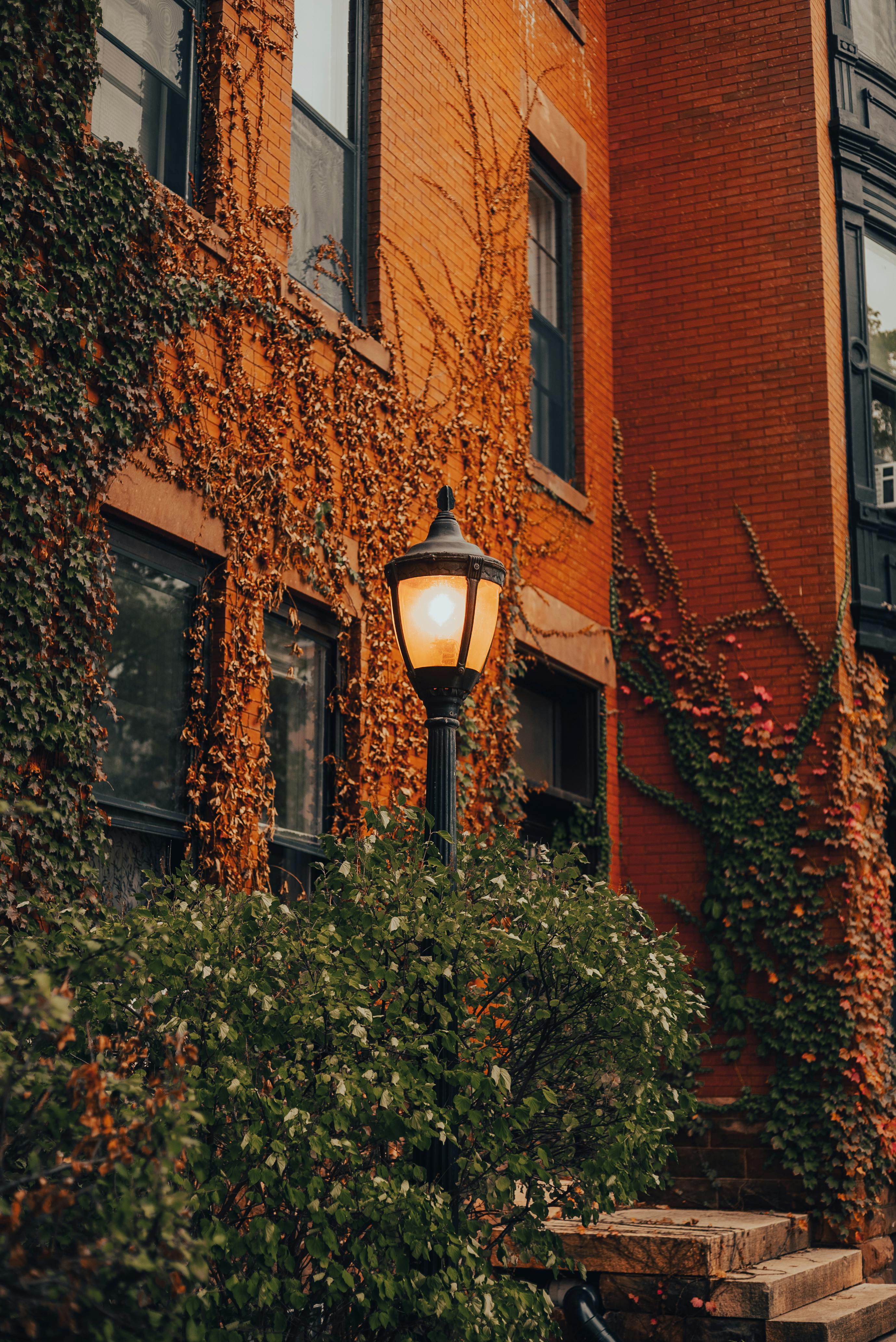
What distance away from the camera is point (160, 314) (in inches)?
262

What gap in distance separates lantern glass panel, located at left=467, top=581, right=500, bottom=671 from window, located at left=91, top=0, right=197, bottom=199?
2.97 meters

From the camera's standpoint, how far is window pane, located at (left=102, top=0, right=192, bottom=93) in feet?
23.1

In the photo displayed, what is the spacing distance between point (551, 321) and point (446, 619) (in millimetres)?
6951

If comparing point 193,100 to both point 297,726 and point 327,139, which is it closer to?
point 327,139

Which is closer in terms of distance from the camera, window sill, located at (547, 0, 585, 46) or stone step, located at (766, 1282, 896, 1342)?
stone step, located at (766, 1282, 896, 1342)

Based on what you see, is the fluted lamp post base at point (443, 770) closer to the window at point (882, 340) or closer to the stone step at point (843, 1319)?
the stone step at point (843, 1319)

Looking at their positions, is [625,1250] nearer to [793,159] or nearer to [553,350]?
[553,350]

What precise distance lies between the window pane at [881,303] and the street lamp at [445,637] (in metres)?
8.25

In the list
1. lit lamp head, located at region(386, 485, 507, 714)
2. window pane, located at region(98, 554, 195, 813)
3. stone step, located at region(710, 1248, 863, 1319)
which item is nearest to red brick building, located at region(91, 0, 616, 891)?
window pane, located at region(98, 554, 195, 813)

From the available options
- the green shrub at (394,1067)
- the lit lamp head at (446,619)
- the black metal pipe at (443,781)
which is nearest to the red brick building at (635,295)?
the lit lamp head at (446,619)

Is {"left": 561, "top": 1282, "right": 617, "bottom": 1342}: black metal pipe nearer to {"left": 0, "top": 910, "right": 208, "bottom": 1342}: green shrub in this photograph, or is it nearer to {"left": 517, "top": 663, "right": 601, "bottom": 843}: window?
{"left": 517, "top": 663, "right": 601, "bottom": 843}: window

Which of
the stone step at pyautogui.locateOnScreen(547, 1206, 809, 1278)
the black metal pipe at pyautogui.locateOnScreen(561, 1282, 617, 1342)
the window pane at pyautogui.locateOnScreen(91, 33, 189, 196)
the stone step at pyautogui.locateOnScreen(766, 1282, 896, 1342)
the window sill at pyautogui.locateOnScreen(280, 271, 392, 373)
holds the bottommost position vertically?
the stone step at pyautogui.locateOnScreen(766, 1282, 896, 1342)

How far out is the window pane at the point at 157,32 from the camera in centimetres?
704

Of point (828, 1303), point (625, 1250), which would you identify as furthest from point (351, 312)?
point (828, 1303)
